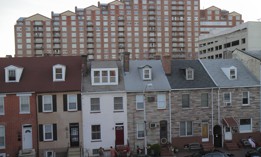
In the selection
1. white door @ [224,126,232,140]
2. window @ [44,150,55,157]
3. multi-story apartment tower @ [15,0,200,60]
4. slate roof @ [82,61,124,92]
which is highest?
multi-story apartment tower @ [15,0,200,60]

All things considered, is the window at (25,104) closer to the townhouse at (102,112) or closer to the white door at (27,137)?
the white door at (27,137)

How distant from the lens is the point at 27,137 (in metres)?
26.1

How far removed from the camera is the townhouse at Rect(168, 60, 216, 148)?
28.3 metres

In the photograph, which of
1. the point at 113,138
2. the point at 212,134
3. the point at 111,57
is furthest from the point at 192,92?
the point at 111,57

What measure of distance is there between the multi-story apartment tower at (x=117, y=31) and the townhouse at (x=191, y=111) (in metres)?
94.9

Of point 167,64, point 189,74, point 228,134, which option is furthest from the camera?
point 167,64

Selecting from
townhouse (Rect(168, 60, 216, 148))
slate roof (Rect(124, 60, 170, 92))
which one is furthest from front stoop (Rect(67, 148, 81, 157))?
townhouse (Rect(168, 60, 216, 148))

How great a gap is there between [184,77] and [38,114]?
1549 cm

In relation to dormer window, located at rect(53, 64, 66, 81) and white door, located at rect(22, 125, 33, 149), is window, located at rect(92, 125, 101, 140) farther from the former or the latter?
white door, located at rect(22, 125, 33, 149)

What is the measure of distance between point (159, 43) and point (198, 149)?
10399 cm

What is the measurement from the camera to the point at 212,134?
1138 inches

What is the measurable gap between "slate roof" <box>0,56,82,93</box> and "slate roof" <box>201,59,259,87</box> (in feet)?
48.4

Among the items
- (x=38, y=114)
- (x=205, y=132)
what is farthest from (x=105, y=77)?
(x=205, y=132)

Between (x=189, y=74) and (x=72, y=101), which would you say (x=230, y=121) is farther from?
(x=72, y=101)
